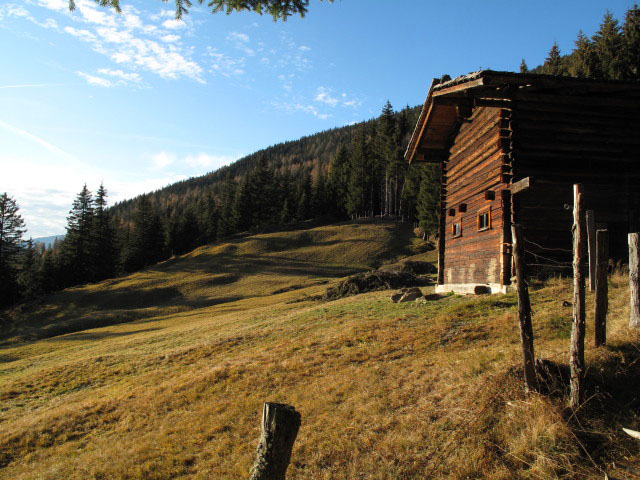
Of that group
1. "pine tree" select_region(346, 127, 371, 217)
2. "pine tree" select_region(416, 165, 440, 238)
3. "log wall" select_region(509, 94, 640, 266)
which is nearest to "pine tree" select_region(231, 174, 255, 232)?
"pine tree" select_region(346, 127, 371, 217)

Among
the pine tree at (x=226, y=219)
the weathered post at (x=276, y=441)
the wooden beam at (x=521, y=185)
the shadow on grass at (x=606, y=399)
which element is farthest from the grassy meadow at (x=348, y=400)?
the pine tree at (x=226, y=219)

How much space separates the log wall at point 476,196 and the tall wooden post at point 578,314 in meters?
8.28

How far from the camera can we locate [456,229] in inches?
759

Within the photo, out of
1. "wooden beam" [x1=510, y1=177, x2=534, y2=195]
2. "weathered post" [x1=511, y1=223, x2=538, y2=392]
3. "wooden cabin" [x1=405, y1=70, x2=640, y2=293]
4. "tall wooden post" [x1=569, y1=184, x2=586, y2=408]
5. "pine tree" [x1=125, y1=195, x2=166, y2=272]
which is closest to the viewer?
"tall wooden post" [x1=569, y1=184, x2=586, y2=408]

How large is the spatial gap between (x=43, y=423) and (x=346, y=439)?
31.7ft

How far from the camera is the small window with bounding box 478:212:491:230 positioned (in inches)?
615

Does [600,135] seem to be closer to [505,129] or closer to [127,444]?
[505,129]

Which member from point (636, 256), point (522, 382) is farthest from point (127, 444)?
point (636, 256)

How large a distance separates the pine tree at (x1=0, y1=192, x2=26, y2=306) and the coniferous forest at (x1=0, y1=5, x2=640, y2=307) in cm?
12

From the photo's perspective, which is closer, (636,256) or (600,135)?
(636,256)

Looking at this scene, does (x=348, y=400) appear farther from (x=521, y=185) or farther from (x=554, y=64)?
(x=554, y=64)

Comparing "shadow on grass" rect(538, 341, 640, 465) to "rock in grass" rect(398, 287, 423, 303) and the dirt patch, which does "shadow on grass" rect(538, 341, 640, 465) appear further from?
the dirt patch

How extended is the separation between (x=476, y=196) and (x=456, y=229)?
2655 millimetres

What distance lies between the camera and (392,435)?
6438 mm
